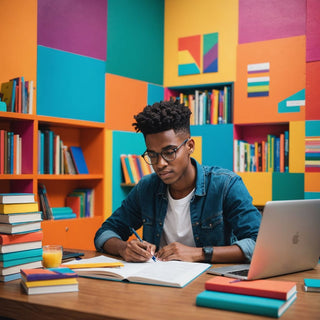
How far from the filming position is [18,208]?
1.60 m

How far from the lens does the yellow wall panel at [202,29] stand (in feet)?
13.9

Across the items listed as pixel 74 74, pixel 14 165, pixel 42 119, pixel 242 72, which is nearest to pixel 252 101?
pixel 242 72

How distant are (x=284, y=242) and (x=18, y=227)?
929 mm

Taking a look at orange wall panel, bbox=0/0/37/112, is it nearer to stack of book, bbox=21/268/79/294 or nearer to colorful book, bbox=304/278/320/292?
stack of book, bbox=21/268/79/294

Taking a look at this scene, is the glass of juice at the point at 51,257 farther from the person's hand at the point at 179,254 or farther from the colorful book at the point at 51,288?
the person's hand at the point at 179,254

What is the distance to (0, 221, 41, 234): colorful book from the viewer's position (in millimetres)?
1552

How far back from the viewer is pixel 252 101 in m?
4.08

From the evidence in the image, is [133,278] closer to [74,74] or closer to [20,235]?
[20,235]

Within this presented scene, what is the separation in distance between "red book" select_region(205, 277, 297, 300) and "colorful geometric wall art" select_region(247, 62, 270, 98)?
2.96 metres

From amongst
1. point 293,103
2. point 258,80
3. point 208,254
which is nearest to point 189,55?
point 258,80

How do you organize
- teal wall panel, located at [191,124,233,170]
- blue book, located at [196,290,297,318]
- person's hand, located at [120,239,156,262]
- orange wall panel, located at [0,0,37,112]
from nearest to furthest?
blue book, located at [196,290,297,318], person's hand, located at [120,239,156,262], orange wall panel, located at [0,0,37,112], teal wall panel, located at [191,124,233,170]

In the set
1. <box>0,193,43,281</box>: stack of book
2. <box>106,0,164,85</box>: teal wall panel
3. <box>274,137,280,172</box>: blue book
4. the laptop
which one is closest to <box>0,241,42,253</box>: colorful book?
<box>0,193,43,281</box>: stack of book

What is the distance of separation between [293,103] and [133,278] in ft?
9.51

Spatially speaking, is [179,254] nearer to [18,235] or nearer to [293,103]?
[18,235]
